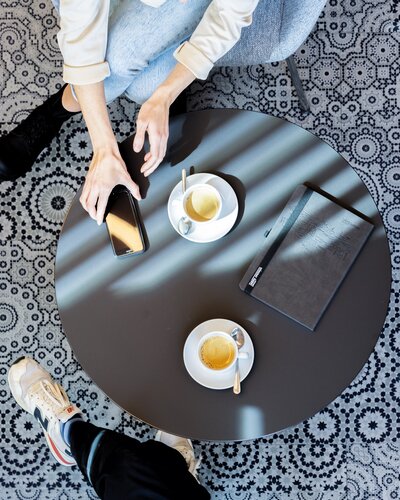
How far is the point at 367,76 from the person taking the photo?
1.53 m

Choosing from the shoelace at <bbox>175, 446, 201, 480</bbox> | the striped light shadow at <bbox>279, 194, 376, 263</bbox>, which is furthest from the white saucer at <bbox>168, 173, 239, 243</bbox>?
the shoelace at <bbox>175, 446, 201, 480</bbox>

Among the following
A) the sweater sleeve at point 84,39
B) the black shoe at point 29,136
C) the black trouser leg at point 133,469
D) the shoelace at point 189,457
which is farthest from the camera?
the black shoe at point 29,136

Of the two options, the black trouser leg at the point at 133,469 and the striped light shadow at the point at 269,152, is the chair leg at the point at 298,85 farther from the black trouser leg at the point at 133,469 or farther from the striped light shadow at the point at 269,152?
the black trouser leg at the point at 133,469

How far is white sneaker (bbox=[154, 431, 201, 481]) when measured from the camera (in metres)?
1.35

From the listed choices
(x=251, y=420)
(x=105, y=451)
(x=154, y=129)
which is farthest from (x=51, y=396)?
(x=154, y=129)

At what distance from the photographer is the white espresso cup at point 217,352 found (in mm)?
994

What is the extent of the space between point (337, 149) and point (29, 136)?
828mm

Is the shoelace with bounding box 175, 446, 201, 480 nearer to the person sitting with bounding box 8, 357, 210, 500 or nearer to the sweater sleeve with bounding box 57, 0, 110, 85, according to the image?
the person sitting with bounding box 8, 357, 210, 500

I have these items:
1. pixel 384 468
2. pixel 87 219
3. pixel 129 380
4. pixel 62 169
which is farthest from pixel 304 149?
pixel 384 468

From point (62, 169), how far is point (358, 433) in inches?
42.0

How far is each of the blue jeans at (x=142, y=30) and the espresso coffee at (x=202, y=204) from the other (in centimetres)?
33

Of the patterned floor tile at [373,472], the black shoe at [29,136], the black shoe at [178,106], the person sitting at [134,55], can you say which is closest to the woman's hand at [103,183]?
the person sitting at [134,55]

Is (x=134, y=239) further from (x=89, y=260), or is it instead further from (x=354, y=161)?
(x=354, y=161)

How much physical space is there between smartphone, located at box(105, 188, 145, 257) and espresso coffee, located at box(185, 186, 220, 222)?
0.11 meters
